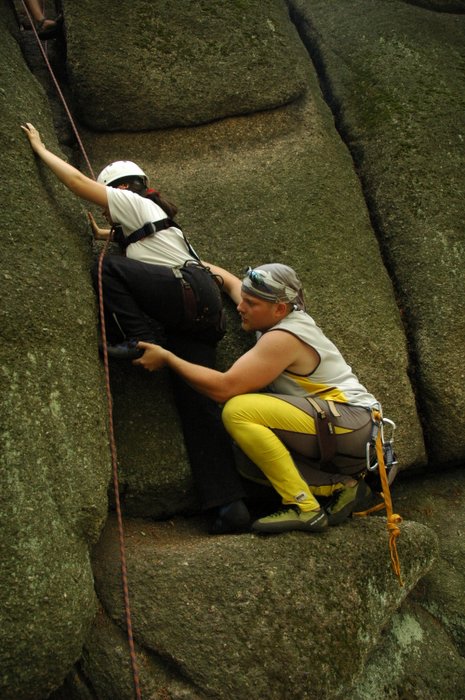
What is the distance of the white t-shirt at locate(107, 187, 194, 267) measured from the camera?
6512 mm

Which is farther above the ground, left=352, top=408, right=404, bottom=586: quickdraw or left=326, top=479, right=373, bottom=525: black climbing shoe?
left=352, top=408, right=404, bottom=586: quickdraw

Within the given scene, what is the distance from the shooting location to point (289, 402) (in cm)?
606

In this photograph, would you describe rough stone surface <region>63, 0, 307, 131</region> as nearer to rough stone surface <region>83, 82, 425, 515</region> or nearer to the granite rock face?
the granite rock face

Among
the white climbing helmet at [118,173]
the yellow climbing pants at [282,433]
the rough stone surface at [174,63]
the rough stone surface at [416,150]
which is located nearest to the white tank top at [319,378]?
the yellow climbing pants at [282,433]

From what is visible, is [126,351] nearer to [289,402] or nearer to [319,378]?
[289,402]

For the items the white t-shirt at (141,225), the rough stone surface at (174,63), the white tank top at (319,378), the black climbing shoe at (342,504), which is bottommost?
the black climbing shoe at (342,504)

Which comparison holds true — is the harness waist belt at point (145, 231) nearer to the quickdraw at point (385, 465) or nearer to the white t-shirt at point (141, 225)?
the white t-shirt at point (141, 225)

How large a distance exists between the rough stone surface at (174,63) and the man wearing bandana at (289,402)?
3.69 meters

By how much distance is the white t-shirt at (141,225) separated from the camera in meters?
6.51

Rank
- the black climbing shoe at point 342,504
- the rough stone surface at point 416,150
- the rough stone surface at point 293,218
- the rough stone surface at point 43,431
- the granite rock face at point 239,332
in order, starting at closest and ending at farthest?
the rough stone surface at point 43,431 < the granite rock face at point 239,332 < the black climbing shoe at point 342,504 < the rough stone surface at point 293,218 < the rough stone surface at point 416,150

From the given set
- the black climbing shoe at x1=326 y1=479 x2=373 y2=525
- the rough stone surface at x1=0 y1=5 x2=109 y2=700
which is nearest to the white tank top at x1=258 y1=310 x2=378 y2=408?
the black climbing shoe at x1=326 y1=479 x2=373 y2=525

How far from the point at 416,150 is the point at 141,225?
4.32 meters

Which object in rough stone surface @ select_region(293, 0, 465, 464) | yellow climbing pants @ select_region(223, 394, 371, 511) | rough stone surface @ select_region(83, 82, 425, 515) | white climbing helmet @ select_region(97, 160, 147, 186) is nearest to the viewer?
yellow climbing pants @ select_region(223, 394, 371, 511)

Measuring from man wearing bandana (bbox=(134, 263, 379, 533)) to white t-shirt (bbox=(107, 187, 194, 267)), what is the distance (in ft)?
2.81
